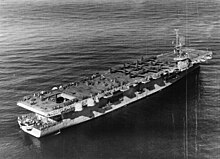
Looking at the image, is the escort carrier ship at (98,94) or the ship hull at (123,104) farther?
the escort carrier ship at (98,94)

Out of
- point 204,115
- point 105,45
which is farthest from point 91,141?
point 105,45

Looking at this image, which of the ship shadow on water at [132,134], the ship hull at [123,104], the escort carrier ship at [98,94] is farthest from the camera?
the escort carrier ship at [98,94]

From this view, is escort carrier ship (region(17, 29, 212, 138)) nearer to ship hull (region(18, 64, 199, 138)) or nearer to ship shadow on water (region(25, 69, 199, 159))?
ship hull (region(18, 64, 199, 138))

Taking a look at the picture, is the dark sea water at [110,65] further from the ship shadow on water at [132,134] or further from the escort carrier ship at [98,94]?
the escort carrier ship at [98,94]

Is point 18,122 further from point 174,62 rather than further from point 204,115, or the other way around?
point 174,62

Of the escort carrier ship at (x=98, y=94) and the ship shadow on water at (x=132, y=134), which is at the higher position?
the escort carrier ship at (x=98, y=94)

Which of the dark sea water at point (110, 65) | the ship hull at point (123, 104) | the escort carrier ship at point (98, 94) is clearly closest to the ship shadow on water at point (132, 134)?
the dark sea water at point (110, 65)
